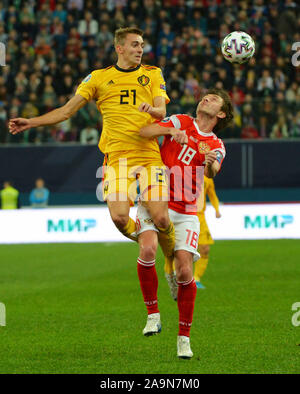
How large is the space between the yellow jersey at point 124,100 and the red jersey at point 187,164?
195 mm

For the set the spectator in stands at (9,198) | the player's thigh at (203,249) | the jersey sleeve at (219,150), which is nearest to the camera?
the jersey sleeve at (219,150)

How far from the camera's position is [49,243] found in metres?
19.5

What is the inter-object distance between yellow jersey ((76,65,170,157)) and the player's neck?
0.39 m

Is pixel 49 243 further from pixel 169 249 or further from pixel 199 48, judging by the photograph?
pixel 169 249

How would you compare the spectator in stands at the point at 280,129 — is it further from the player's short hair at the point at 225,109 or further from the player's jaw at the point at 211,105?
the player's jaw at the point at 211,105

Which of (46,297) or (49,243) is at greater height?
(49,243)

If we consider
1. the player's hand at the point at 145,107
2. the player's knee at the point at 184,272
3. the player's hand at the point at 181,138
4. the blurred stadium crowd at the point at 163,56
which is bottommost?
the player's knee at the point at 184,272

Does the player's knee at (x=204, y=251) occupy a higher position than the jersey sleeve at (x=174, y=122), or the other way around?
the jersey sleeve at (x=174, y=122)

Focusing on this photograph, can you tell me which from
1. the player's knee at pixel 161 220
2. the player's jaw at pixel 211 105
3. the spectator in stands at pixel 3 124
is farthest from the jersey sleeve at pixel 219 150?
the spectator in stands at pixel 3 124

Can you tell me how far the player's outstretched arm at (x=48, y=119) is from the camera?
23.3 feet

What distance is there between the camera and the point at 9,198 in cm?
2103
